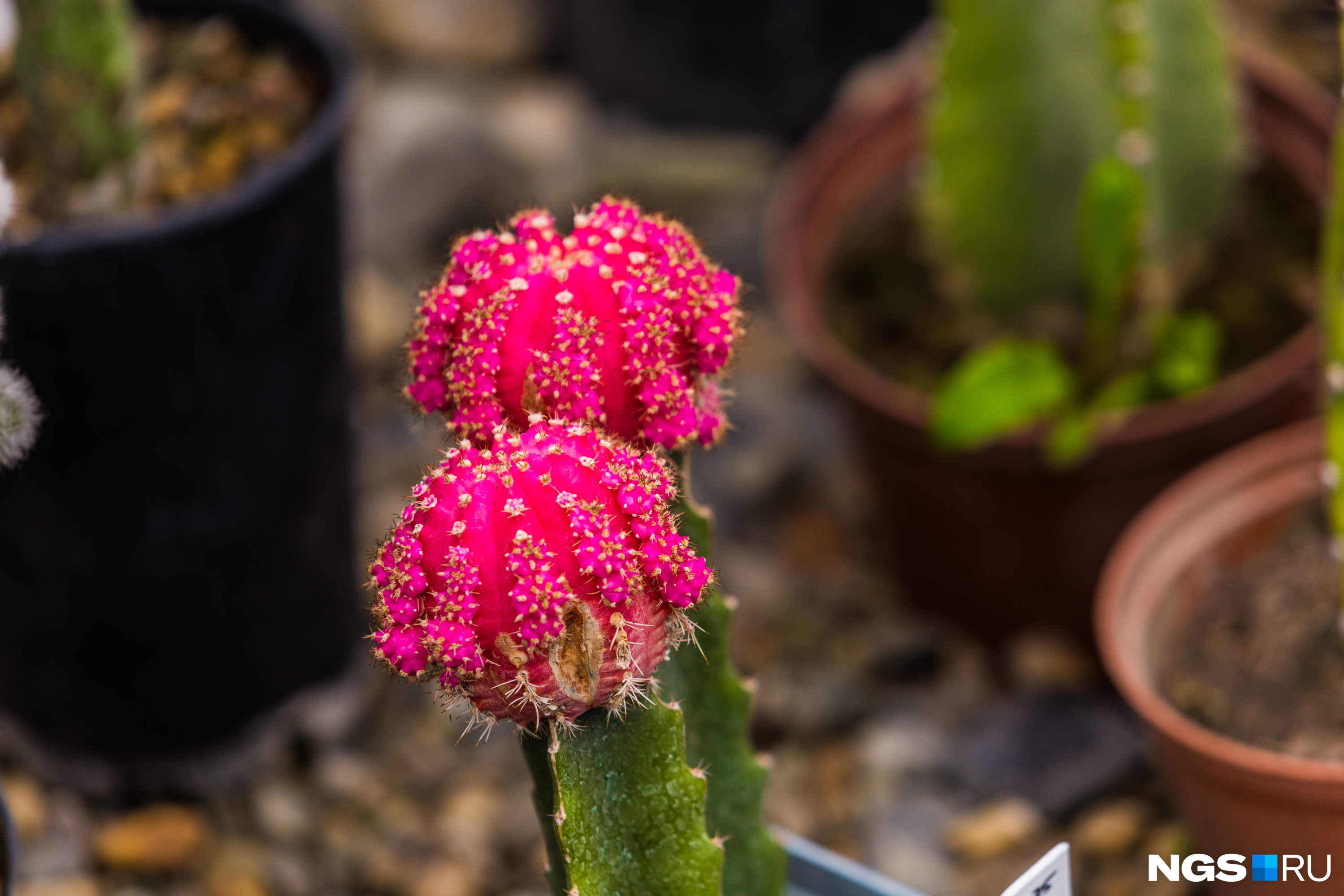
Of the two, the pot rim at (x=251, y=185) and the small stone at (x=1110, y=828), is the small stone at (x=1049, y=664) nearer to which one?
the small stone at (x=1110, y=828)

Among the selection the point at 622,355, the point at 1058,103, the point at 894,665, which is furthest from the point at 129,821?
the point at 1058,103

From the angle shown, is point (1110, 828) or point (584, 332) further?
point (1110, 828)

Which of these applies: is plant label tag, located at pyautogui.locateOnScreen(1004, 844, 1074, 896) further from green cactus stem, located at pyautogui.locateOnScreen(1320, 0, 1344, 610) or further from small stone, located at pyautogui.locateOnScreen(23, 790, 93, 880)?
small stone, located at pyautogui.locateOnScreen(23, 790, 93, 880)

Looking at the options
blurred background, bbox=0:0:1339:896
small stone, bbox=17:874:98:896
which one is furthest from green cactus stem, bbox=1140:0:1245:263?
small stone, bbox=17:874:98:896

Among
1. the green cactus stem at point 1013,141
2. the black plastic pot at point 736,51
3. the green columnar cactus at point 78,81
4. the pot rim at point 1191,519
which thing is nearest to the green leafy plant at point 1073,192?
the green cactus stem at point 1013,141

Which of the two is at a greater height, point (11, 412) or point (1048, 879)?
point (11, 412)

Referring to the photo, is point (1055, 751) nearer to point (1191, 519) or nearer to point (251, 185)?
point (1191, 519)

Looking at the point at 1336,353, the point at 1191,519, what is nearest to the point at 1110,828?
the point at 1191,519
